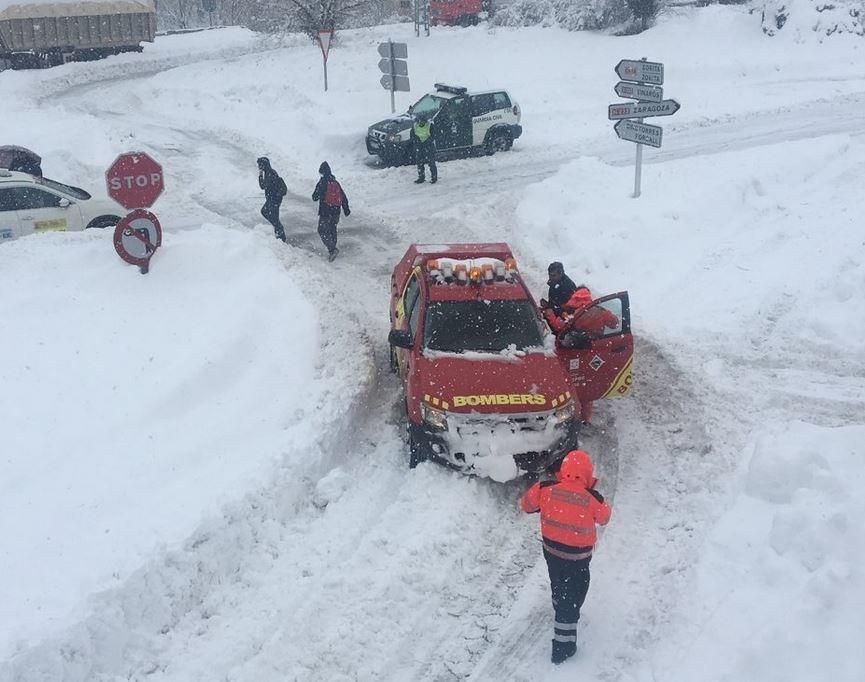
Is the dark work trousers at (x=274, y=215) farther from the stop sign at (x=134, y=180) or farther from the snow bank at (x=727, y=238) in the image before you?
the stop sign at (x=134, y=180)

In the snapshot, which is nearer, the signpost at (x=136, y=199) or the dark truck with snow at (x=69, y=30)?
the signpost at (x=136, y=199)

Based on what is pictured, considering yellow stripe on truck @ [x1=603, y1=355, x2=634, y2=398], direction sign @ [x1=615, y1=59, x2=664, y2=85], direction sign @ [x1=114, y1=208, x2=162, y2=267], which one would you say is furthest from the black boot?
direction sign @ [x1=615, y1=59, x2=664, y2=85]

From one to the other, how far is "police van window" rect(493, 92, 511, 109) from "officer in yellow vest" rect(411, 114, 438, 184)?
10.1ft

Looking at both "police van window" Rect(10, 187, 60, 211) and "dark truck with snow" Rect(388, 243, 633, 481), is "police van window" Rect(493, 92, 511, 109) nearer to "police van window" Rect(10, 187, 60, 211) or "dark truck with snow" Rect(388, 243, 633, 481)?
"police van window" Rect(10, 187, 60, 211)

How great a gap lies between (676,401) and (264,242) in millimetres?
7226

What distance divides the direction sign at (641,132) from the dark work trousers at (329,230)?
17.7 ft

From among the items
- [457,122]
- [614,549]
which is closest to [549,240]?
[457,122]

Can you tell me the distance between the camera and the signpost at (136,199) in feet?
30.4

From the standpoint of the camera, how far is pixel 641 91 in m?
14.2

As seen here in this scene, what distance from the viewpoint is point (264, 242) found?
13148 mm

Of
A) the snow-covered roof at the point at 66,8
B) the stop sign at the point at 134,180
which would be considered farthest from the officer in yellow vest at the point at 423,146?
the snow-covered roof at the point at 66,8

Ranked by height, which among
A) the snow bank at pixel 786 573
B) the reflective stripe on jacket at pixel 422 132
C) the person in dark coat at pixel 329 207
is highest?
the reflective stripe on jacket at pixel 422 132

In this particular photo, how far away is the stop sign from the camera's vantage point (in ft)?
30.2

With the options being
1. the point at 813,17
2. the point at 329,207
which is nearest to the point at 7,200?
the point at 329,207
